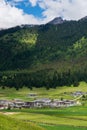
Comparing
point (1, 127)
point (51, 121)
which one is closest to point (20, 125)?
point (1, 127)

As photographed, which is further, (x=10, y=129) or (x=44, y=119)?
(x=44, y=119)

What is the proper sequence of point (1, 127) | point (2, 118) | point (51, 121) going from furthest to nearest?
point (51, 121)
point (2, 118)
point (1, 127)

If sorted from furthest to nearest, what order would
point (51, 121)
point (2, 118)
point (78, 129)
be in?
point (51, 121)
point (78, 129)
point (2, 118)

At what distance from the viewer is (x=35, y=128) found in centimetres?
6862

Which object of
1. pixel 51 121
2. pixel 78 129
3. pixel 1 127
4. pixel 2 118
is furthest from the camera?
pixel 51 121

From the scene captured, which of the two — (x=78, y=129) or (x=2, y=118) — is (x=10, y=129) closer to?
(x=2, y=118)

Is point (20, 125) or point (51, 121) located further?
point (51, 121)

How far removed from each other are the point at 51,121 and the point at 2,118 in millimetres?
84079

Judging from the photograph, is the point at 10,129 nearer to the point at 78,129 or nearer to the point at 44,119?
the point at 78,129

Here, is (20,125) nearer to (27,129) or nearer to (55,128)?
(27,129)

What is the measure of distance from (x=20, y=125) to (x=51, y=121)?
83.3m

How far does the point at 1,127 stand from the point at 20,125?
554cm

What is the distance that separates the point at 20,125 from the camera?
66.4 metres

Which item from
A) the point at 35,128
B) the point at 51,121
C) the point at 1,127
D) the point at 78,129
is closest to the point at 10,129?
the point at 1,127
